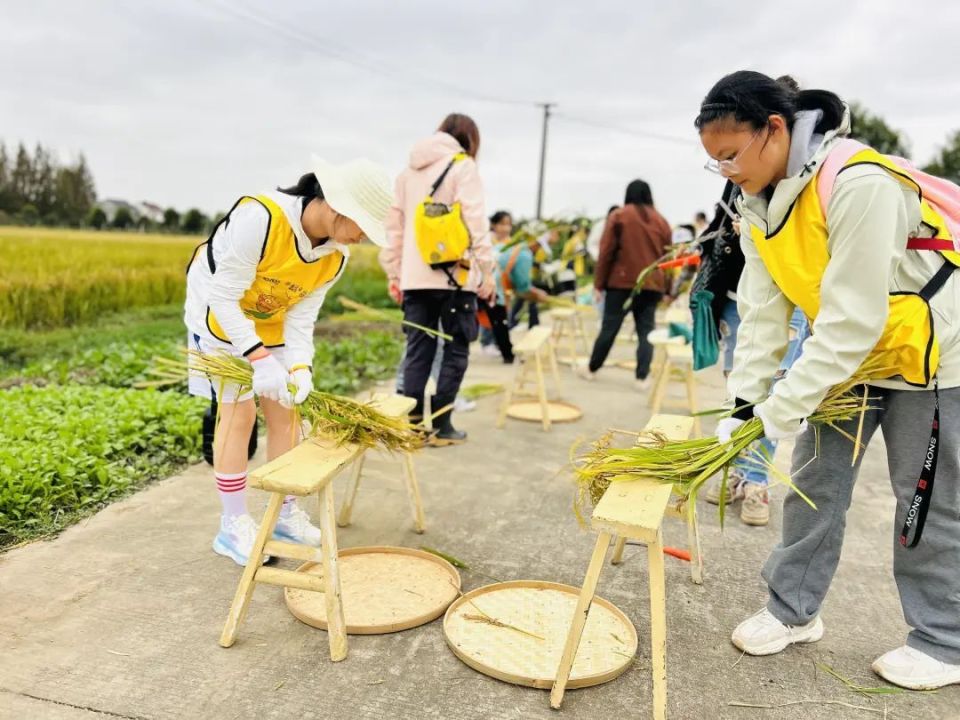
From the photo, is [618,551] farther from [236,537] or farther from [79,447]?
[79,447]

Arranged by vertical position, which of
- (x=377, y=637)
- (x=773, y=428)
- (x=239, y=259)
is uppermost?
(x=239, y=259)

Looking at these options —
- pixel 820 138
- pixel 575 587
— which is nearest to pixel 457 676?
pixel 575 587

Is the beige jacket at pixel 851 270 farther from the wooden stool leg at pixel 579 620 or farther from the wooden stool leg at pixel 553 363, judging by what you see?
the wooden stool leg at pixel 553 363

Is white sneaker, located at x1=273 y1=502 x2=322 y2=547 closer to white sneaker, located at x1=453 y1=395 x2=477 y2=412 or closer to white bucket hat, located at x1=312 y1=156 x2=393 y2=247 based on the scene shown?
white bucket hat, located at x1=312 y1=156 x2=393 y2=247

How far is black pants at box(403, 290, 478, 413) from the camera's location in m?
4.42

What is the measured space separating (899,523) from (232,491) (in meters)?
2.33

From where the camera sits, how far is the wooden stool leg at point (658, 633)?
2.00 meters

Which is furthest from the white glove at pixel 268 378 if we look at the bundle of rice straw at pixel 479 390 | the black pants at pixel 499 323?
the black pants at pixel 499 323

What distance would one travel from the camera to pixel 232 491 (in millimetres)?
2943

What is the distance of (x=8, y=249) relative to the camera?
736 cm

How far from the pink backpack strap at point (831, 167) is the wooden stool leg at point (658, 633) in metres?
0.99

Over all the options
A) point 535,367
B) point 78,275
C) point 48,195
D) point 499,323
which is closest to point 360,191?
point 535,367

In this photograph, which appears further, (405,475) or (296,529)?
(405,475)

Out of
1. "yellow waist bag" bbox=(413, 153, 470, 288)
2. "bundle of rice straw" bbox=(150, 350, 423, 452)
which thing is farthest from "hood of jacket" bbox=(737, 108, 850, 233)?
"yellow waist bag" bbox=(413, 153, 470, 288)
